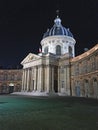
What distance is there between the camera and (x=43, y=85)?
5003 cm

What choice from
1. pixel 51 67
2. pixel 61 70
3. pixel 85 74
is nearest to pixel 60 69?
pixel 61 70

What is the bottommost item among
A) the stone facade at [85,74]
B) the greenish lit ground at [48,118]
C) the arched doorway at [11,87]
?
the arched doorway at [11,87]

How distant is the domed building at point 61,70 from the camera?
123ft

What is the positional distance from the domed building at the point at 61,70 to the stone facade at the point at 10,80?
15.7m

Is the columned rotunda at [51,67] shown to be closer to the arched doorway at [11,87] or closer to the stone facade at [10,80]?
the stone facade at [10,80]

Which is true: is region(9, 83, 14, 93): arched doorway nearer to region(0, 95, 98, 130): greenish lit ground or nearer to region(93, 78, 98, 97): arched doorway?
region(93, 78, 98, 97): arched doorway

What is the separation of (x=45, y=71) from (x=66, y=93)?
10.0 m

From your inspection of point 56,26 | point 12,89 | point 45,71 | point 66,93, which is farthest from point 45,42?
point 12,89

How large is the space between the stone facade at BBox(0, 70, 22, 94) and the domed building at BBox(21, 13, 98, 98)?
→ 1569 centimetres

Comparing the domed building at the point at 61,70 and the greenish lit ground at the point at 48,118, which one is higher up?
the domed building at the point at 61,70

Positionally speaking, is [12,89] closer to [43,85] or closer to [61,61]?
[43,85]

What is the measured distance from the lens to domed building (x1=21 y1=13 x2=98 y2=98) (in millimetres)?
37562

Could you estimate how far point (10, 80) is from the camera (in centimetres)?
7394

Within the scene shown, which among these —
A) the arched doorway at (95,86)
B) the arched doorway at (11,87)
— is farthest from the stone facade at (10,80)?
the arched doorway at (95,86)
